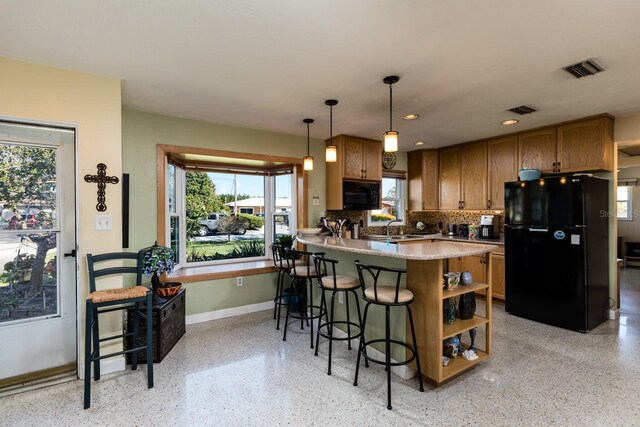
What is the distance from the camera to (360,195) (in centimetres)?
463

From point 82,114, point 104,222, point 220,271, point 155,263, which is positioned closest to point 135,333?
point 155,263

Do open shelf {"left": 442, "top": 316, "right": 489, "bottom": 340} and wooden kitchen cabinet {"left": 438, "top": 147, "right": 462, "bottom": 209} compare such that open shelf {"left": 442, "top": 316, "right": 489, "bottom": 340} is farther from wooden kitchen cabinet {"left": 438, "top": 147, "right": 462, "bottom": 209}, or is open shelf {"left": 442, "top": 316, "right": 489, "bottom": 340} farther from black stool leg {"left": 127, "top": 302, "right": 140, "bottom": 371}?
wooden kitchen cabinet {"left": 438, "top": 147, "right": 462, "bottom": 209}

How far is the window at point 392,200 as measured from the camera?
5.65 m

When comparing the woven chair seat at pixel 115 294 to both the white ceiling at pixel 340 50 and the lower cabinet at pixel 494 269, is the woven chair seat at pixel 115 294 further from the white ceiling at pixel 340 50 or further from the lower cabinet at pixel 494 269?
the lower cabinet at pixel 494 269

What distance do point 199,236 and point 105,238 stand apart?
1.83 meters

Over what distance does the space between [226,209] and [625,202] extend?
29.6 ft

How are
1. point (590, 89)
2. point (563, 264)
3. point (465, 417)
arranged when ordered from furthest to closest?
point (563, 264), point (590, 89), point (465, 417)

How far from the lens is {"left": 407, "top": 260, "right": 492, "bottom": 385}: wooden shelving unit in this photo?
7.48 ft

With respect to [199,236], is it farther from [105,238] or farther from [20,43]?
[20,43]

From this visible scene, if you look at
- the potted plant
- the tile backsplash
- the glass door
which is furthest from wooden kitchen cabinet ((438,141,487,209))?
the glass door

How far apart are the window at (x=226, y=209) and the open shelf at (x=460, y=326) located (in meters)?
2.74

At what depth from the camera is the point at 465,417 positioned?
2006 millimetres

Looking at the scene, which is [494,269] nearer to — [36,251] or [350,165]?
[350,165]

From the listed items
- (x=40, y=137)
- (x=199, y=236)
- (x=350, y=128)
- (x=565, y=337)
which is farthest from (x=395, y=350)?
(x=40, y=137)
